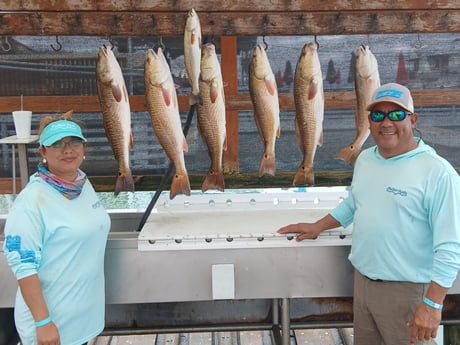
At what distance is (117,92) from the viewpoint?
2.08 metres

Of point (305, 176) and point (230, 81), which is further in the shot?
point (230, 81)

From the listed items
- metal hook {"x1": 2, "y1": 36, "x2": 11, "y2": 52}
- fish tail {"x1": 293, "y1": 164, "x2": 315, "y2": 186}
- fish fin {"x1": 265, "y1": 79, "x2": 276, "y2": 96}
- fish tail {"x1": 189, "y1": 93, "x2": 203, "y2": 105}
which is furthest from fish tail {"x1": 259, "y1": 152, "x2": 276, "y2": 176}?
metal hook {"x1": 2, "y1": 36, "x2": 11, "y2": 52}

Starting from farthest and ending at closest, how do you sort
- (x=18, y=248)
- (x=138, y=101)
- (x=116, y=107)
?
(x=138, y=101)
(x=116, y=107)
(x=18, y=248)

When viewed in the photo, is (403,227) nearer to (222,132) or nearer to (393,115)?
(393,115)

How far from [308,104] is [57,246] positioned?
120 cm

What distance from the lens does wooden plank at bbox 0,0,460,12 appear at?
90.2 inches

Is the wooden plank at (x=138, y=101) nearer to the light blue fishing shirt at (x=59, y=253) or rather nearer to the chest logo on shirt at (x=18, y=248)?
the light blue fishing shirt at (x=59, y=253)

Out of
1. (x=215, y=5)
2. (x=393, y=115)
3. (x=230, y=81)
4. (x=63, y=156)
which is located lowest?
(x=63, y=156)

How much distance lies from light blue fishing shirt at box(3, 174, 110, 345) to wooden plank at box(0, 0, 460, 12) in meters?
1.02

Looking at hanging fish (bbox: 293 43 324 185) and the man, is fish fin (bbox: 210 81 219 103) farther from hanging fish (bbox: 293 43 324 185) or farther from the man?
the man

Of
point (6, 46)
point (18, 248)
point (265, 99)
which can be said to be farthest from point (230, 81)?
point (18, 248)

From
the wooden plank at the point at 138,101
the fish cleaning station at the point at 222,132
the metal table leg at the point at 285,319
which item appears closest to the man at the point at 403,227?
the fish cleaning station at the point at 222,132

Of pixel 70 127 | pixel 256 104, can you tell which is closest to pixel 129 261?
pixel 70 127

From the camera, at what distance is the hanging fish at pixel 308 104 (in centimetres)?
213
